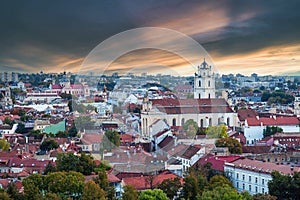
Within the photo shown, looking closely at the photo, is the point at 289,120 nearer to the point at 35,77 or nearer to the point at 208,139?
the point at 208,139

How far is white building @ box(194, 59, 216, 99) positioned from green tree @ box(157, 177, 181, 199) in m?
16.3

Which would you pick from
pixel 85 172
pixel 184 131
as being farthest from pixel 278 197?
pixel 184 131

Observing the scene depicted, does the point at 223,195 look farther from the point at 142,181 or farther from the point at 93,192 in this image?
the point at 142,181

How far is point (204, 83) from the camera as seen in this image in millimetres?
26797

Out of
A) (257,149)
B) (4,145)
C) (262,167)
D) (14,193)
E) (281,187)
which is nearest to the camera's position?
(14,193)

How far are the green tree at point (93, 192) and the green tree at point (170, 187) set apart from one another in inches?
59.9

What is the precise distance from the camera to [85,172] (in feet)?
41.0

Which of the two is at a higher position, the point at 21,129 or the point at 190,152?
the point at 21,129

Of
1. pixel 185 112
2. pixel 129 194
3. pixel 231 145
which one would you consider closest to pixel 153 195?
pixel 129 194

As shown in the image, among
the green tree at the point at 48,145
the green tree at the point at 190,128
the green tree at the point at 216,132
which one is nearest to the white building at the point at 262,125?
the green tree at the point at 216,132

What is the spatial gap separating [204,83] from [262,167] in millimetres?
15050

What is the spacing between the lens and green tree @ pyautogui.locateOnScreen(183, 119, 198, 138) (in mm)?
18816

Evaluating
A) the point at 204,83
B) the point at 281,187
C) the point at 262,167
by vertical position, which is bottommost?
Answer: the point at 281,187

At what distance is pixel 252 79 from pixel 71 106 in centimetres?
5576
